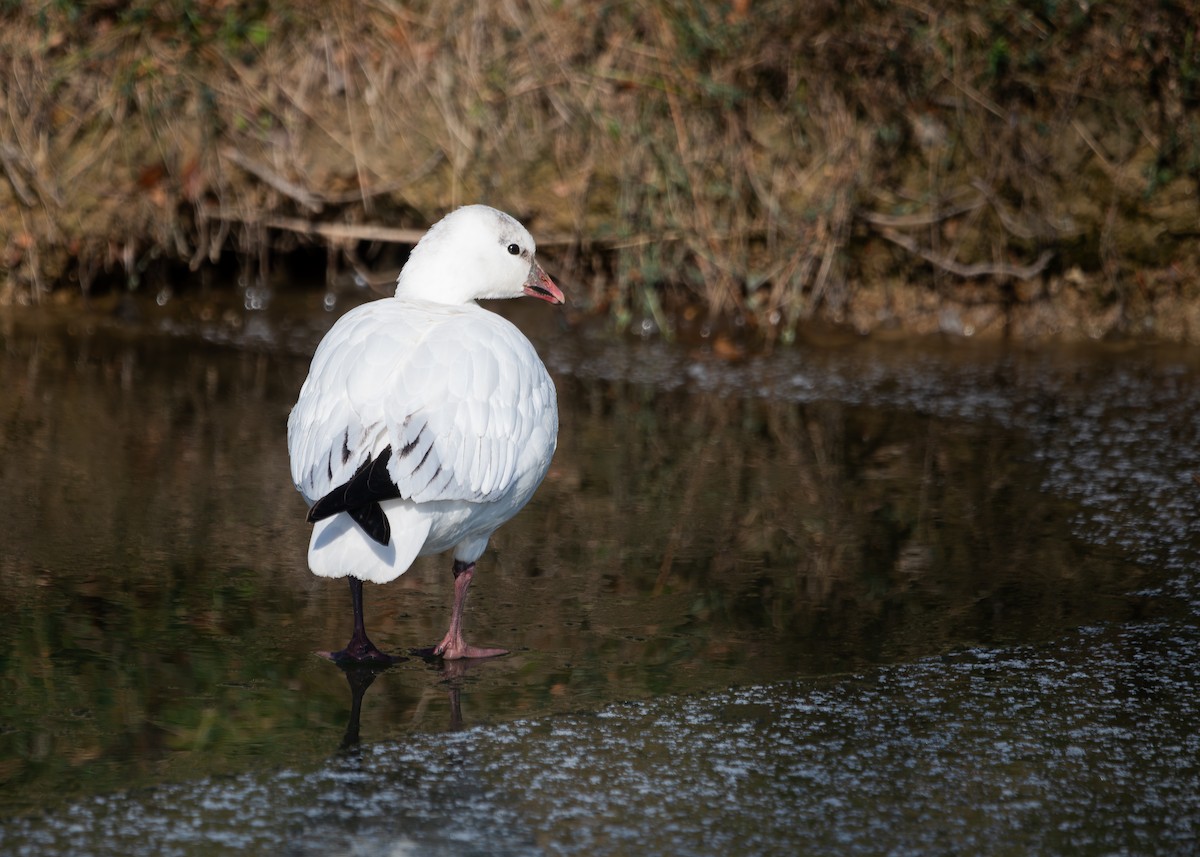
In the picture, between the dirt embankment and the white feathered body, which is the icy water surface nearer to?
the white feathered body

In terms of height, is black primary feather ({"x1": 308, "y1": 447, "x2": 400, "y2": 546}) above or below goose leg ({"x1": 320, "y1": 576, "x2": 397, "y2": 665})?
above

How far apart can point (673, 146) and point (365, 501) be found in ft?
15.5

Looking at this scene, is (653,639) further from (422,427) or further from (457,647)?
(422,427)

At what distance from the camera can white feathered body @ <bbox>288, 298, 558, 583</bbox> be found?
11.7 ft

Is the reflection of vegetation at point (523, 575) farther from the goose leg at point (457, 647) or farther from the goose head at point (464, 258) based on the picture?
the goose head at point (464, 258)

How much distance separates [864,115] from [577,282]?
5.80 feet

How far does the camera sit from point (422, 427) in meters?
3.67

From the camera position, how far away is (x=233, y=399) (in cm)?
656

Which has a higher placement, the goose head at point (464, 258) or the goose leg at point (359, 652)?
the goose head at point (464, 258)

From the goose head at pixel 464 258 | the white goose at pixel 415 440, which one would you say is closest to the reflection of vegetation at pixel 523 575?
the white goose at pixel 415 440

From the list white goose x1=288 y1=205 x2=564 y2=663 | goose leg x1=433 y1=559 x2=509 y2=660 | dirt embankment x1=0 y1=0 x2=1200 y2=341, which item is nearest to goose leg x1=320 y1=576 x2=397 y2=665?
white goose x1=288 y1=205 x2=564 y2=663

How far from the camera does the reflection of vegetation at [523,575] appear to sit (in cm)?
345

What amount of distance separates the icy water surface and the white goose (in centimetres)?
32

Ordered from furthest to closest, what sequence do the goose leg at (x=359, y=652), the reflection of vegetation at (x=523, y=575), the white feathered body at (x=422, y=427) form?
the goose leg at (x=359, y=652) < the white feathered body at (x=422, y=427) < the reflection of vegetation at (x=523, y=575)
